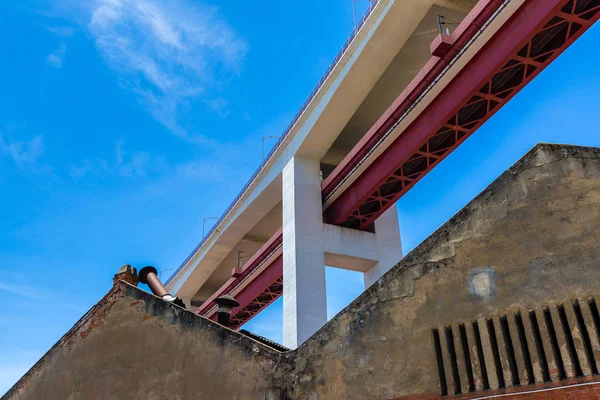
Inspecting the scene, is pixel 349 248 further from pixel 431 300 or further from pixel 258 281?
pixel 431 300

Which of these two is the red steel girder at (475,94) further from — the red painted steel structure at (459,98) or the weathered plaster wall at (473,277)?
the weathered plaster wall at (473,277)

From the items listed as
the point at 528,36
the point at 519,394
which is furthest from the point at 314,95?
the point at 519,394

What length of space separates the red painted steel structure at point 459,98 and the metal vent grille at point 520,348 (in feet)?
29.9

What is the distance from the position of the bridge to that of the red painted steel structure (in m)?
0.03

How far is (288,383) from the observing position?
19.0 feet

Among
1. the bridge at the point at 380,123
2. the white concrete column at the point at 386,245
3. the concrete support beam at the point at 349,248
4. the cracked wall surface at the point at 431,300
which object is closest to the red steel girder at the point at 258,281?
the bridge at the point at 380,123

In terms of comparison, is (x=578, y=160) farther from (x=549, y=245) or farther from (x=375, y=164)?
(x=375, y=164)

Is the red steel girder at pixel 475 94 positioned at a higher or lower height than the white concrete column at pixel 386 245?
higher

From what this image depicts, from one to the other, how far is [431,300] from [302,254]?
40.1ft

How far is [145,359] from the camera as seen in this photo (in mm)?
7102

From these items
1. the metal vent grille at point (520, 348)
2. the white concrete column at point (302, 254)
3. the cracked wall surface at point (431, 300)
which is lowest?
the metal vent grille at point (520, 348)

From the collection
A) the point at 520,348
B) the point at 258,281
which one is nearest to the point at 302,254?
the point at 258,281

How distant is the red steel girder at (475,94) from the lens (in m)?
11.8

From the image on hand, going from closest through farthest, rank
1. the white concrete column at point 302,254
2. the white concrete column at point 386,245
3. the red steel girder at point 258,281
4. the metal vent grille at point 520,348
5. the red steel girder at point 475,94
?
the metal vent grille at point 520,348
the red steel girder at point 475,94
the white concrete column at point 302,254
the white concrete column at point 386,245
the red steel girder at point 258,281
